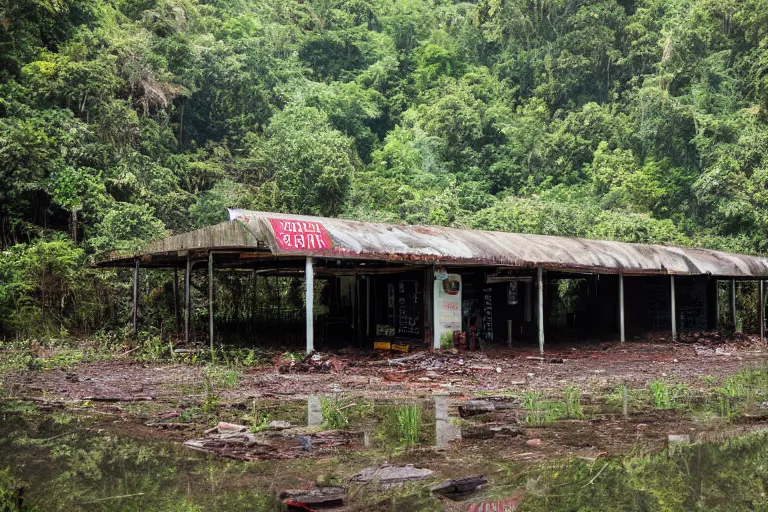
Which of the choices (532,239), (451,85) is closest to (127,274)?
(532,239)

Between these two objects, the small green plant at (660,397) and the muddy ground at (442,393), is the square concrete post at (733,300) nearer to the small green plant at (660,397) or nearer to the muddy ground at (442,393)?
the muddy ground at (442,393)

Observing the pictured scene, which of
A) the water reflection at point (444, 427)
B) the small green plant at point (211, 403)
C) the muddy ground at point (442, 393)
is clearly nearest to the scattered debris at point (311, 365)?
the muddy ground at point (442, 393)

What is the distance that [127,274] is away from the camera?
21.3 metres

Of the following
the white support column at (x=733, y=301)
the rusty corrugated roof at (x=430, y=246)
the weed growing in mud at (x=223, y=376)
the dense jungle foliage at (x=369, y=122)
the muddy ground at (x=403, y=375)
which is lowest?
the muddy ground at (x=403, y=375)

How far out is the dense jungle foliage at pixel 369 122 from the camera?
2281cm

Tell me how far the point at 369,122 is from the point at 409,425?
36950 mm

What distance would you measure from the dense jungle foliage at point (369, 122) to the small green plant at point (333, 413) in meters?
11.8

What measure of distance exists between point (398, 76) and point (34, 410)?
39547mm

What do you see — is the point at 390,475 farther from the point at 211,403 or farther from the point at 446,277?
the point at 446,277

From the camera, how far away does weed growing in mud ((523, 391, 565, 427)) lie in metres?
8.69

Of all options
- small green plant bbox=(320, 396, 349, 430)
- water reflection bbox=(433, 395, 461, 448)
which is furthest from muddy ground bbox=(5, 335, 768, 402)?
water reflection bbox=(433, 395, 461, 448)

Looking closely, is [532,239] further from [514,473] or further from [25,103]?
[25,103]

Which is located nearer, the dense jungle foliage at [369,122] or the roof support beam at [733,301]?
the dense jungle foliage at [369,122]

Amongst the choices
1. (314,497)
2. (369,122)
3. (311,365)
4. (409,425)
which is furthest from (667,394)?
(369,122)
